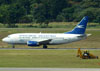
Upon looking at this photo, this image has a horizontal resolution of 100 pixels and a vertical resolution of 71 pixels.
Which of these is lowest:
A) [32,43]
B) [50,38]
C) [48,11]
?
[32,43]

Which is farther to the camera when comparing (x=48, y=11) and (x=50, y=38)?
(x=48, y=11)

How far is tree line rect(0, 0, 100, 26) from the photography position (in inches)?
5133

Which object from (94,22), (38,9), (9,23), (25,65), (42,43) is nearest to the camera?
(25,65)

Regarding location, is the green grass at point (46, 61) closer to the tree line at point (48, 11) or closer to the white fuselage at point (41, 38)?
the white fuselage at point (41, 38)

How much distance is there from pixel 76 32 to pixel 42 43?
6170 mm

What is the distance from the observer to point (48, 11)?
6004 inches

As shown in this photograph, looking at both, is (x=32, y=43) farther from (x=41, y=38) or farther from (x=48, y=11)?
(x=48, y=11)

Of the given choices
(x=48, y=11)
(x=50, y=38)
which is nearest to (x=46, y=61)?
(x=50, y=38)

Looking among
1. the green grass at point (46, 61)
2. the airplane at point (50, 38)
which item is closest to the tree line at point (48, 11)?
the airplane at point (50, 38)

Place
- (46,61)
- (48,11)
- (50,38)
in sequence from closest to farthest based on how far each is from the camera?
(46,61) < (50,38) < (48,11)

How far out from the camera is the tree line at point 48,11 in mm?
130375

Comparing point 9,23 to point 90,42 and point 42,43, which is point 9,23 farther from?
point 42,43

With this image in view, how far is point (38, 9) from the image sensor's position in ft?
480

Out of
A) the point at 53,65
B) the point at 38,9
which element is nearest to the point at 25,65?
the point at 53,65
